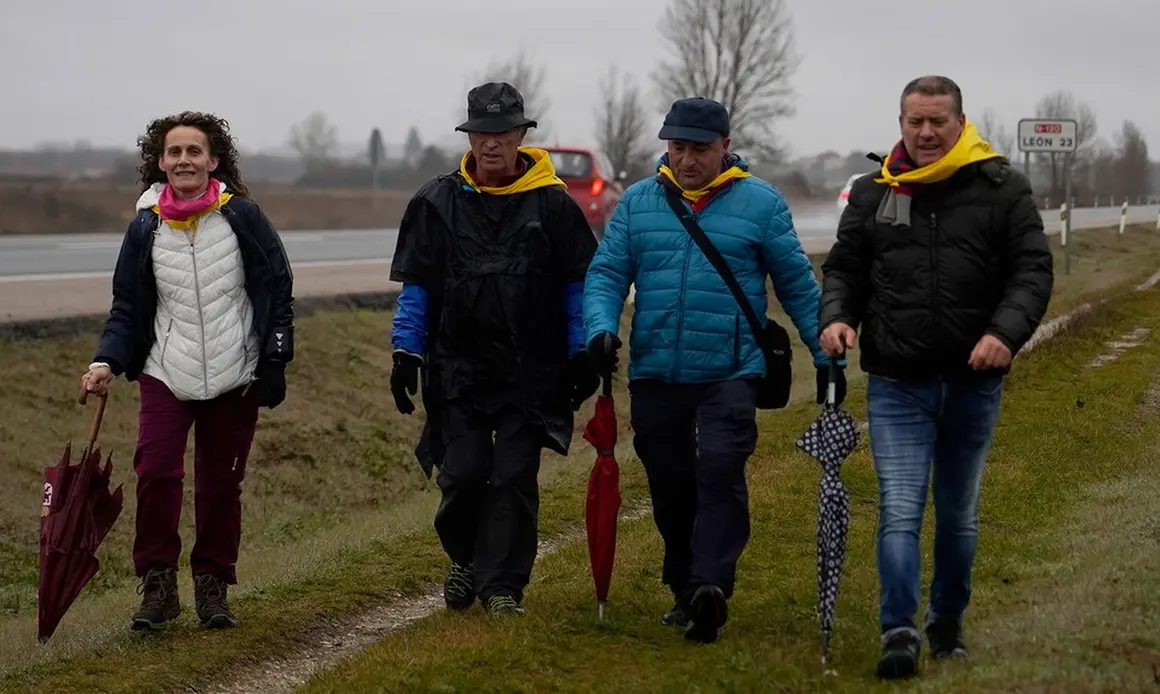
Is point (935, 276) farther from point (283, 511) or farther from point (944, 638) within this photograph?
point (283, 511)

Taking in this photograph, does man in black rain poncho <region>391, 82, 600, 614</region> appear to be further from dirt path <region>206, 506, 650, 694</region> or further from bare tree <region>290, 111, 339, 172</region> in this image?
bare tree <region>290, 111, 339, 172</region>

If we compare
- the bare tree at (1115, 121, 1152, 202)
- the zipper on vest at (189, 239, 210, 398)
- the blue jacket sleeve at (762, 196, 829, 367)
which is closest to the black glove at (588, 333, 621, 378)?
the blue jacket sleeve at (762, 196, 829, 367)

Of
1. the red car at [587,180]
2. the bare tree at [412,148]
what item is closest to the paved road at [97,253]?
the red car at [587,180]

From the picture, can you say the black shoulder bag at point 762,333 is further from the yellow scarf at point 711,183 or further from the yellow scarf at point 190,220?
the yellow scarf at point 190,220

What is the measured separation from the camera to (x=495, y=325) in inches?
256

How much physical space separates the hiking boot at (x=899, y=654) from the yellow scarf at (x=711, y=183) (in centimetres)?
175

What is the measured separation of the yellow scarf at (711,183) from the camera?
247 inches

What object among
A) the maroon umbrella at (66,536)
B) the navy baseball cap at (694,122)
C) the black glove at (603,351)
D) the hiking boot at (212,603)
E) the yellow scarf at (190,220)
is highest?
the navy baseball cap at (694,122)

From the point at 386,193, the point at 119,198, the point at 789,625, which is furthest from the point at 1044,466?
the point at 386,193

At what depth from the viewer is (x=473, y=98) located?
6.55 metres

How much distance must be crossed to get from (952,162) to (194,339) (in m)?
3.02

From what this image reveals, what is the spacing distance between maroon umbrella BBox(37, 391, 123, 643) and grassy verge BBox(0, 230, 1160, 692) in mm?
193

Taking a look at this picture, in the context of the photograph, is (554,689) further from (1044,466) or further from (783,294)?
(1044,466)

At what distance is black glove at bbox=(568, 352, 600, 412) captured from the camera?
21.4 ft
